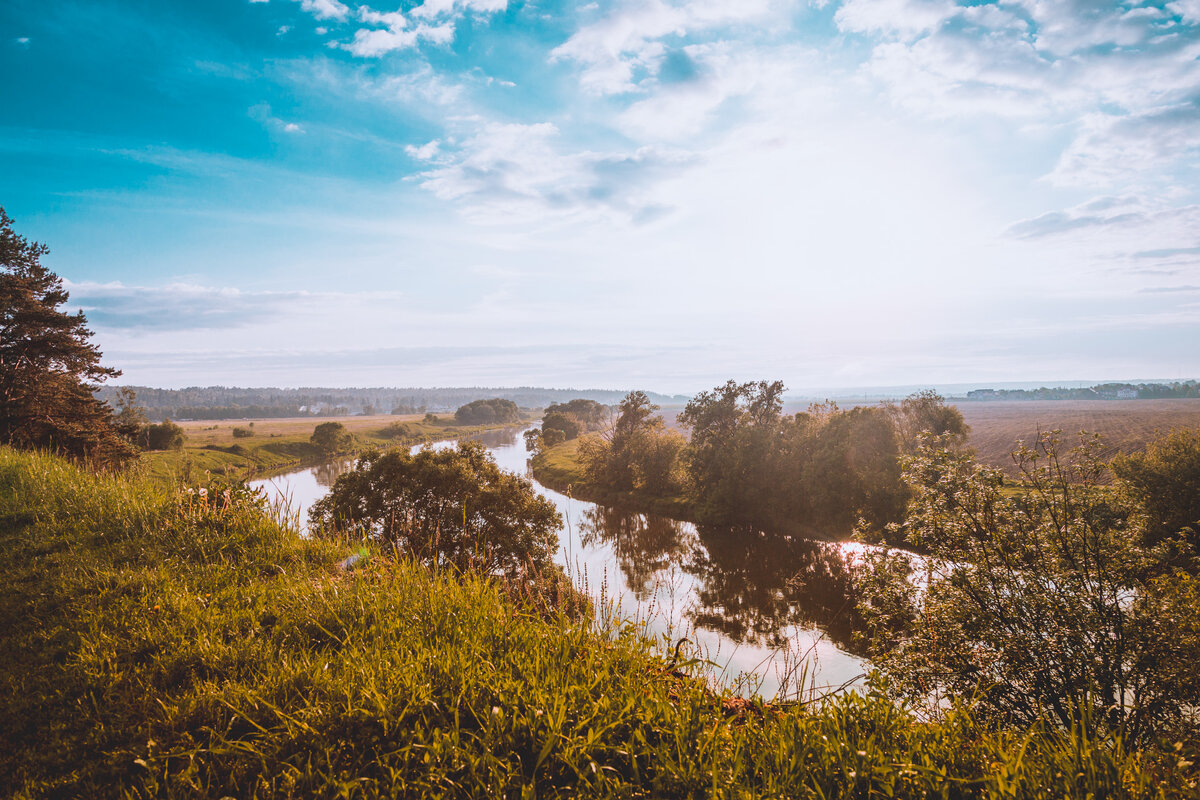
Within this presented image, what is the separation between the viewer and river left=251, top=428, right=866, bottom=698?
19594mm

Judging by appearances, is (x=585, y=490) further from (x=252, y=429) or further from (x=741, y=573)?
(x=252, y=429)

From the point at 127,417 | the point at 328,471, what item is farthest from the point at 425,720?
the point at 328,471

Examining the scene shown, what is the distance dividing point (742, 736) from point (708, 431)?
43.5 m

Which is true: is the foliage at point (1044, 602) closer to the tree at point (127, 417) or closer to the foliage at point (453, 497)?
the foliage at point (453, 497)

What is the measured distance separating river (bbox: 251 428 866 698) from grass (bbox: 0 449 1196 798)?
384 inches

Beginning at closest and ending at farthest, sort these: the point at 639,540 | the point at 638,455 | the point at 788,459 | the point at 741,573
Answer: the point at 741,573 → the point at 639,540 → the point at 788,459 → the point at 638,455

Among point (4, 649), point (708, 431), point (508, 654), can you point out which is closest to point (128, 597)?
point (4, 649)

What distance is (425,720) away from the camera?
9.58 feet

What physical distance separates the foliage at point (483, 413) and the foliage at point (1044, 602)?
16756cm

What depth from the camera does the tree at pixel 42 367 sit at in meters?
22.8

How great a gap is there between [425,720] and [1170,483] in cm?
4115

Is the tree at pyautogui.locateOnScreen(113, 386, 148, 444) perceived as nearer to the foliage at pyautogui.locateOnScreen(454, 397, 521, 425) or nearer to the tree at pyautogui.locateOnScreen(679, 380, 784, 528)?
the tree at pyautogui.locateOnScreen(679, 380, 784, 528)

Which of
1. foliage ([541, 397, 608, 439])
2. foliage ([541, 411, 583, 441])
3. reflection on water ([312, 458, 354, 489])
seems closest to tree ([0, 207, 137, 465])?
reflection on water ([312, 458, 354, 489])

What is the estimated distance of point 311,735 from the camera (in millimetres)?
2873
